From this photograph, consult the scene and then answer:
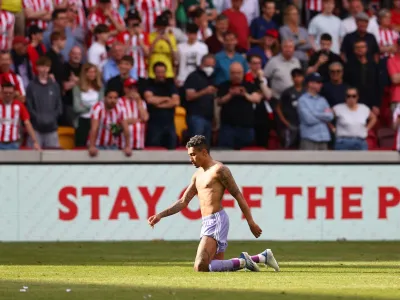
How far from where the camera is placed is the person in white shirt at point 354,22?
24.1m

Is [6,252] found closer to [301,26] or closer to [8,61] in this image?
[8,61]

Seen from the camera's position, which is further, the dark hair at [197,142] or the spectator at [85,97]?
the spectator at [85,97]

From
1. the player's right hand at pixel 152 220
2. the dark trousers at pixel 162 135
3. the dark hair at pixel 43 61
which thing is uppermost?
the dark hair at pixel 43 61

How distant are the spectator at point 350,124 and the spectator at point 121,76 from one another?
397cm

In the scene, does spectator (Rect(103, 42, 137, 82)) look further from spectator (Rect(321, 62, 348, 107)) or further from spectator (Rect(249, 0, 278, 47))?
spectator (Rect(321, 62, 348, 107))

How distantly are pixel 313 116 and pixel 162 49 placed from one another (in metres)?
3.10

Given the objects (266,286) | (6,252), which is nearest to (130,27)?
(6,252)

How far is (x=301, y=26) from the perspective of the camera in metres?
24.5

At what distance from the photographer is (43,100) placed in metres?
20.6

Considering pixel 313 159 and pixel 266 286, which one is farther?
pixel 313 159

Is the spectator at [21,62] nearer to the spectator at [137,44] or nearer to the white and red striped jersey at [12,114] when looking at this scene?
the white and red striped jersey at [12,114]

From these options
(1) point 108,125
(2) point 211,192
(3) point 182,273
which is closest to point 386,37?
(1) point 108,125

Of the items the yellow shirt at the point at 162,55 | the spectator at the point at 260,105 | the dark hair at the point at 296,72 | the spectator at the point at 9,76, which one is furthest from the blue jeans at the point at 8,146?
the dark hair at the point at 296,72

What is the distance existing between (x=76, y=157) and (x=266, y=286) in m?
9.34
